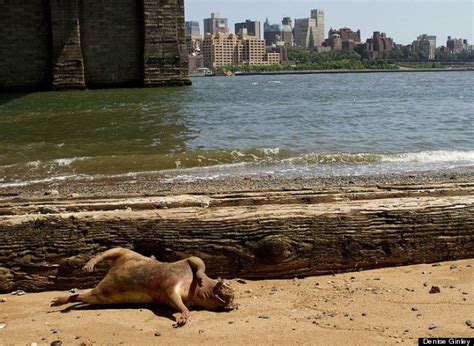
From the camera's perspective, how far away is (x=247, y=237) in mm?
4105

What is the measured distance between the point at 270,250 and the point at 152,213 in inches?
32.0

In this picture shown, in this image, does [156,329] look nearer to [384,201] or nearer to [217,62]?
[384,201]

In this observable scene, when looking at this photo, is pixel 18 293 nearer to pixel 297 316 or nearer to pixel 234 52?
pixel 297 316

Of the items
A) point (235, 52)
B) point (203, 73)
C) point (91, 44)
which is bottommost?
point (203, 73)

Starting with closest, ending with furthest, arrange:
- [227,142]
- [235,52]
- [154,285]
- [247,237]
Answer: [154,285] → [247,237] → [227,142] → [235,52]

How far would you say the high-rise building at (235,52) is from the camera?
586 feet

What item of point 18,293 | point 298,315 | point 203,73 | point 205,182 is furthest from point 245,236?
point 203,73

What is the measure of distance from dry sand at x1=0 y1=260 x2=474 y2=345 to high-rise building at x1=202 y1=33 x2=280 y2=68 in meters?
175

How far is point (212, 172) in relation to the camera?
1147cm

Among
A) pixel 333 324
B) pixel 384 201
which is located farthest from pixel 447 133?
pixel 333 324

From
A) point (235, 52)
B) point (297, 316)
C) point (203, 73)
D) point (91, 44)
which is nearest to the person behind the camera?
point (297, 316)

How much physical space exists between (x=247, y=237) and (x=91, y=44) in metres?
41.2

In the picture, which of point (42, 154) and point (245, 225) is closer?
point (245, 225)

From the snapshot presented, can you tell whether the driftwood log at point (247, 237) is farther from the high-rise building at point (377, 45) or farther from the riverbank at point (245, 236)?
the high-rise building at point (377, 45)
